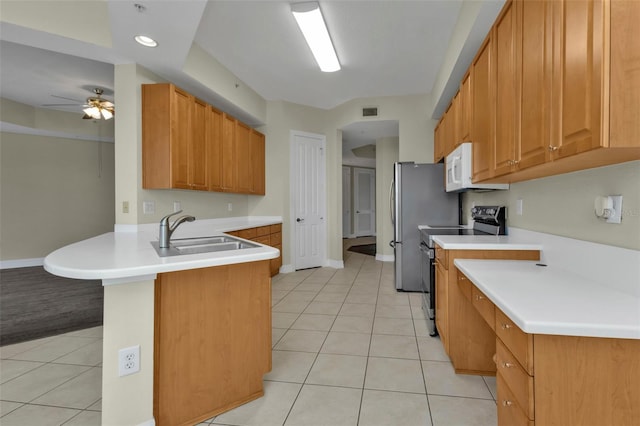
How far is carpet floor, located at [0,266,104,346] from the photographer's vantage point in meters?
2.82

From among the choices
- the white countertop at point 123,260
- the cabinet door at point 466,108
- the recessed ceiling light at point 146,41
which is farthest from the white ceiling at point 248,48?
the white countertop at point 123,260

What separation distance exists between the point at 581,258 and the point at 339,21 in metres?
2.74

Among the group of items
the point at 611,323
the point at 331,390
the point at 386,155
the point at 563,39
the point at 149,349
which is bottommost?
the point at 331,390

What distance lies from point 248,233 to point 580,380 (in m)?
3.49

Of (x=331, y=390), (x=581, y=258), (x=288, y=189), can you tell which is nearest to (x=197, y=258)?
(x=331, y=390)

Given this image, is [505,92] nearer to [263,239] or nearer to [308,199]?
[263,239]

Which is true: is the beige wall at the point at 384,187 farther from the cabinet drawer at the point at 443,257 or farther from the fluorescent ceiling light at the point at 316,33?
the cabinet drawer at the point at 443,257

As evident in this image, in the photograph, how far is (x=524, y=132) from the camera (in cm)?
152

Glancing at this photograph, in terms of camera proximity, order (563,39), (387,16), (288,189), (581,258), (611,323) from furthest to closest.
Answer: (288,189), (387,16), (581,258), (563,39), (611,323)

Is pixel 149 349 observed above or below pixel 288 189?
below

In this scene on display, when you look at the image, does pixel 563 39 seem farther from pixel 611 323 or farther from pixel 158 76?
pixel 158 76

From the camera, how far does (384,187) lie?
6.32 meters

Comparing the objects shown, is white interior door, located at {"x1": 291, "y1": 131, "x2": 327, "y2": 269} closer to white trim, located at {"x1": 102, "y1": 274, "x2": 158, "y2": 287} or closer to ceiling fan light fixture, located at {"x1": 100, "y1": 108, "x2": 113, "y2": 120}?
ceiling fan light fixture, located at {"x1": 100, "y1": 108, "x2": 113, "y2": 120}

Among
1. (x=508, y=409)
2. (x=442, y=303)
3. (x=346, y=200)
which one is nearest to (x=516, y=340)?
(x=508, y=409)
